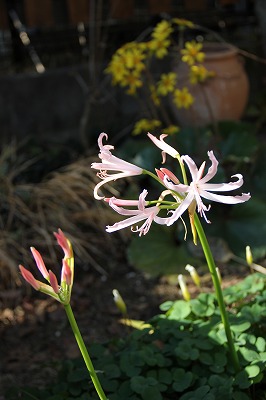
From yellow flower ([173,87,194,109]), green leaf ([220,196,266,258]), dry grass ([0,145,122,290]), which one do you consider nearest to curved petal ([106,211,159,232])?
dry grass ([0,145,122,290])

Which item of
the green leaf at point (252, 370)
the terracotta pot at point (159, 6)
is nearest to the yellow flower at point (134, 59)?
the terracotta pot at point (159, 6)

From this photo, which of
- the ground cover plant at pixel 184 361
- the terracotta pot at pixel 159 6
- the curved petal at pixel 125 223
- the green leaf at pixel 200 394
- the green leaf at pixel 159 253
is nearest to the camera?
the curved petal at pixel 125 223

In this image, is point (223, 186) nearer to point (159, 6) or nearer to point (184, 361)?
point (184, 361)

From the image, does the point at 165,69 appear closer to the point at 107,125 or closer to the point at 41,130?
the point at 107,125

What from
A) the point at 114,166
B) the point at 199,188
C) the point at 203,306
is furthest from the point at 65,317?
the point at 199,188

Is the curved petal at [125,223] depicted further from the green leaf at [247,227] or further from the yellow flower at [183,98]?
the yellow flower at [183,98]

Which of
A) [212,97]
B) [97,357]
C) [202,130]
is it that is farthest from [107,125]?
[97,357]

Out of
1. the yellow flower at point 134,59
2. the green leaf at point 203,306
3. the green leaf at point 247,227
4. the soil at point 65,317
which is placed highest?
the yellow flower at point 134,59
